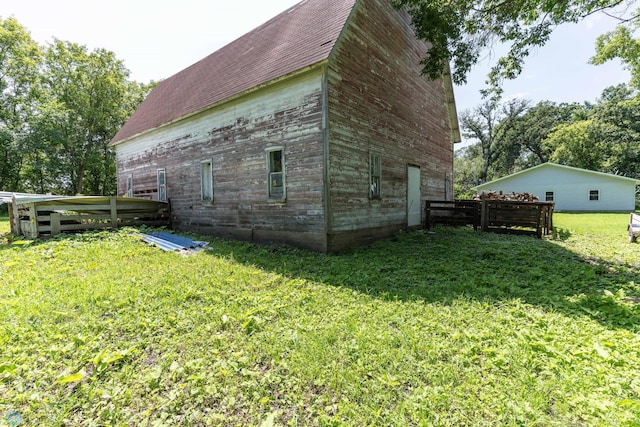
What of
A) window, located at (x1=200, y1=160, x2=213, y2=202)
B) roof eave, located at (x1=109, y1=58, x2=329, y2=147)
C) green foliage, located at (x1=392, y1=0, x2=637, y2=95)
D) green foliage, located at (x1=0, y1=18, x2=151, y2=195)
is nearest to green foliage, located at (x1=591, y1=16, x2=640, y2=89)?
green foliage, located at (x1=392, y1=0, x2=637, y2=95)

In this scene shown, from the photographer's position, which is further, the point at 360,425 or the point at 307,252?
the point at 307,252

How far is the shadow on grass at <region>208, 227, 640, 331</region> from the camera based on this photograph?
4.47 m

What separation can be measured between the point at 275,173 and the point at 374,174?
129 inches

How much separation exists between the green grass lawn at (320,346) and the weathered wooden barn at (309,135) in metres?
2.87

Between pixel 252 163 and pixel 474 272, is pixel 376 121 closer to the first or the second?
pixel 252 163

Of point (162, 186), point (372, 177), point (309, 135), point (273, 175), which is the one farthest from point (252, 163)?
point (162, 186)

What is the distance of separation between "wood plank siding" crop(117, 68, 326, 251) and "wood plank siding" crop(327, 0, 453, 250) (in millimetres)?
650

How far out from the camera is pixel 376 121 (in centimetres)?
939

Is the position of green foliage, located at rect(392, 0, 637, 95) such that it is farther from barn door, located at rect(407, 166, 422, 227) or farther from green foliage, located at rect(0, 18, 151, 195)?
green foliage, located at rect(0, 18, 151, 195)

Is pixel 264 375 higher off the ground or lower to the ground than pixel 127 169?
lower

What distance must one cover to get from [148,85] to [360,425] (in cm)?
4201

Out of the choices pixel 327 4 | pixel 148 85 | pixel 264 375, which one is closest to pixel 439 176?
pixel 327 4

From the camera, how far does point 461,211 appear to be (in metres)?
11.9

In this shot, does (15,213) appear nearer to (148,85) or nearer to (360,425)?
(360,425)
